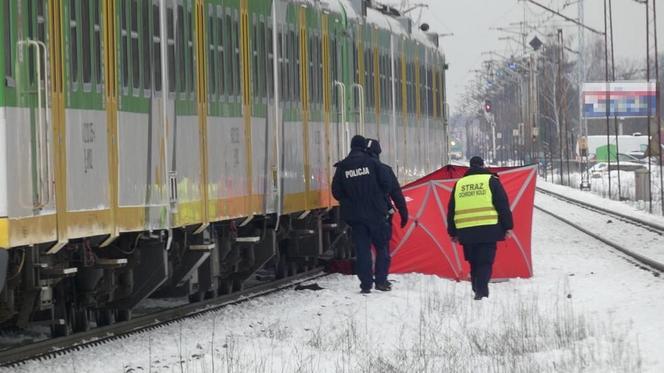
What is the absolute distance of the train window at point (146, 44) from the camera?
13227 millimetres

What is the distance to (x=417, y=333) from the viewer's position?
1366 centimetres

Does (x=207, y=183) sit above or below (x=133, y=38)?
below

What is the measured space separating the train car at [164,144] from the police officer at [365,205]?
2.33 ft

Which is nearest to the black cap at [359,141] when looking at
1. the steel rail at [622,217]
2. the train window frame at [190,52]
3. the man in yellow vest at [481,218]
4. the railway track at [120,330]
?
the man in yellow vest at [481,218]

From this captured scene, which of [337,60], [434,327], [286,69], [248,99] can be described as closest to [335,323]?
[434,327]

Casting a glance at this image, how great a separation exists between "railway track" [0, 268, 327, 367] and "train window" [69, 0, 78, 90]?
2099mm

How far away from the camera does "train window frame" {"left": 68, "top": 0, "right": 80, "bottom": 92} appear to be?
1165cm

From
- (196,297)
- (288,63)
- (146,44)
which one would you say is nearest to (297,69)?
(288,63)

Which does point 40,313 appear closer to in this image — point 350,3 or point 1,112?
point 1,112

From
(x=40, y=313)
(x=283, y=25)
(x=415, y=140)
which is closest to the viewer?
(x=40, y=313)

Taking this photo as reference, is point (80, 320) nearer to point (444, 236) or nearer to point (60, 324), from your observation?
point (60, 324)

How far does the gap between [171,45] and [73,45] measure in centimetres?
225

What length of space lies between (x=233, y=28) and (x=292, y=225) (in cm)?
428

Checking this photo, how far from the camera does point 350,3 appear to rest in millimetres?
21984
